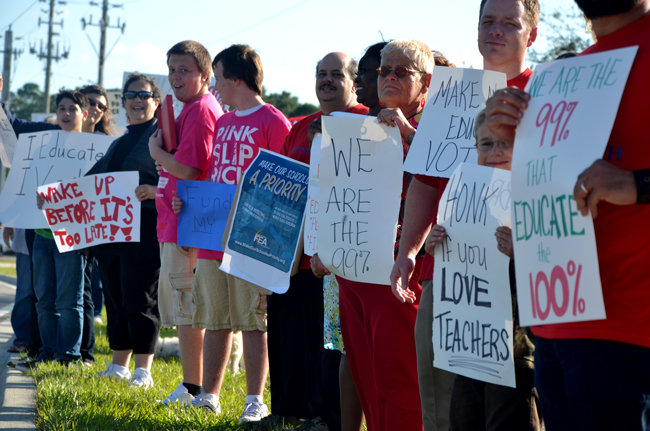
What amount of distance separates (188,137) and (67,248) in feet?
6.31

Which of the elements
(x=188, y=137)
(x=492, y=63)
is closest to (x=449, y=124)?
(x=492, y=63)

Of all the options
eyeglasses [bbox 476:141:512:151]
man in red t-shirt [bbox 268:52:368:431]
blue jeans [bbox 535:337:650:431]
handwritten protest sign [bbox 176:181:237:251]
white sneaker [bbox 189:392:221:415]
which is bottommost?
white sneaker [bbox 189:392:221:415]

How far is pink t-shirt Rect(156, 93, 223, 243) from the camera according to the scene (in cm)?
500

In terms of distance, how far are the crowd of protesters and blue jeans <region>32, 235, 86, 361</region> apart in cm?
1

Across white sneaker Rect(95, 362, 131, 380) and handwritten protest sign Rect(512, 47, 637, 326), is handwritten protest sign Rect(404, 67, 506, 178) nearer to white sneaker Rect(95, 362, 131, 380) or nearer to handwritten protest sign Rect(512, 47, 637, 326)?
handwritten protest sign Rect(512, 47, 637, 326)

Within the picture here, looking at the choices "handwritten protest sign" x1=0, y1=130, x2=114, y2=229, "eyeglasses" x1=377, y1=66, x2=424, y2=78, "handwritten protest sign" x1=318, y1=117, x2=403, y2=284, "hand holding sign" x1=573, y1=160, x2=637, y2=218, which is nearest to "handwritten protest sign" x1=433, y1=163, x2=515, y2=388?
"handwritten protest sign" x1=318, y1=117, x2=403, y2=284

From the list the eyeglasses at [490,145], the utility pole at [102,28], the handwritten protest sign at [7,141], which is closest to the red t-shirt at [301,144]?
the eyeglasses at [490,145]

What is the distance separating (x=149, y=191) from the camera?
577cm

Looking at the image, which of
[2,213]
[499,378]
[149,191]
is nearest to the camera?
[499,378]

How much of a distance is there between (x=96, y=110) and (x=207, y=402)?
3.76 m

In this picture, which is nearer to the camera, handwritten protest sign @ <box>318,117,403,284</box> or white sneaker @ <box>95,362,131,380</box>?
handwritten protest sign @ <box>318,117,403,284</box>

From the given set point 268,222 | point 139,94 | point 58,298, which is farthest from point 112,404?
point 139,94

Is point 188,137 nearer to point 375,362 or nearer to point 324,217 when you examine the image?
point 324,217

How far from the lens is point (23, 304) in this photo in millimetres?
7965
